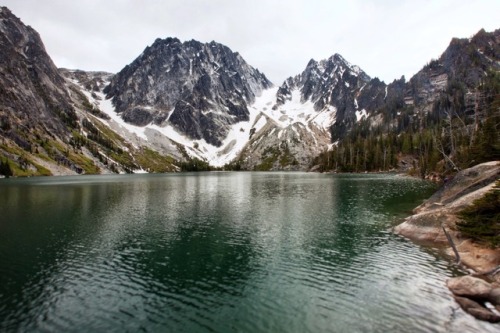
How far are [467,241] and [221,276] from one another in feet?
101

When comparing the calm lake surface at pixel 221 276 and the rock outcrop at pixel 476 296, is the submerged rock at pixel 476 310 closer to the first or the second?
the rock outcrop at pixel 476 296

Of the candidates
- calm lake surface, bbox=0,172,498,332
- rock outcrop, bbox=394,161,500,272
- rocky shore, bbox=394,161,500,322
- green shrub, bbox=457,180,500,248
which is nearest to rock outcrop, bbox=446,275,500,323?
rocky shore, bbox=394,161,500,322

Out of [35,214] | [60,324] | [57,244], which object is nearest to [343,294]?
[60,324]

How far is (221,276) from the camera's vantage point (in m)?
35.5

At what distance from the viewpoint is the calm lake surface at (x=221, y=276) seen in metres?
25.4

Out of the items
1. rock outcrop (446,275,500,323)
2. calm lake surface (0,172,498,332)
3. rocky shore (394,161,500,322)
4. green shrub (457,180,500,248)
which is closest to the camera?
rock outcrop (446,275,500,323)

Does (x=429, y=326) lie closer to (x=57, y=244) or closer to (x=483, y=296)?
(x=483, y=296)

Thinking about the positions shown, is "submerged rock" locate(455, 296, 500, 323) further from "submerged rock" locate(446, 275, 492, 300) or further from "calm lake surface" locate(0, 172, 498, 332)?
"submerged rock" locate(446, 275, 492, 300)

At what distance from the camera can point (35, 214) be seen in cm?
7081

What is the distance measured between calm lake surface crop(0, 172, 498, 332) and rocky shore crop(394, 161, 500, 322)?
1511 mm

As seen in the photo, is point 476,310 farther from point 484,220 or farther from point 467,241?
point 467,241

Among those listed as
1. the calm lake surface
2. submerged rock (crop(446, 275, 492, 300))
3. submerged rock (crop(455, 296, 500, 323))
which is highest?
submerged rock (crop(446, 275, 492, 300))

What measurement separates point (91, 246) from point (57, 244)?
200 inches

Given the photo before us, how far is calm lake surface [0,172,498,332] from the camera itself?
25.4 metres
